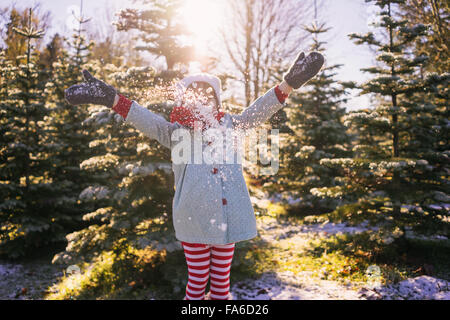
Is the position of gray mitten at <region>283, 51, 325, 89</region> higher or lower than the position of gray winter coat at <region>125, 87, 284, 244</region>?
higher

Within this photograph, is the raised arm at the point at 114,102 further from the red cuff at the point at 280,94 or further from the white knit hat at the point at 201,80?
the red cuff at the point at 280,94

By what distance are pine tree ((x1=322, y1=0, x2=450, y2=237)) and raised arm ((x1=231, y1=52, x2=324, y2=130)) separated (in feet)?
8.17

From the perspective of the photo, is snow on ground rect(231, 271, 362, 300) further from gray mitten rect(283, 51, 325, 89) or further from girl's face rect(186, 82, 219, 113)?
gray mitten rect(283, 51, 325, 89)

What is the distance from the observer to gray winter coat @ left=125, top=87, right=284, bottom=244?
204cm

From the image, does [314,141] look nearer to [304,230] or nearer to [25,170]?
[304,230]

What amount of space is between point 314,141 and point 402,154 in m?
3.17

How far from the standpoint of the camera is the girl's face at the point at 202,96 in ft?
7.48

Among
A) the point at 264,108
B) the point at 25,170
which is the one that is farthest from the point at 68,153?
the point at 264,108

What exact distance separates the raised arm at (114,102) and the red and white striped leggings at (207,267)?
0.88 meters

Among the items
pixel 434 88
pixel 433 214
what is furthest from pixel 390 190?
pixel 434 88

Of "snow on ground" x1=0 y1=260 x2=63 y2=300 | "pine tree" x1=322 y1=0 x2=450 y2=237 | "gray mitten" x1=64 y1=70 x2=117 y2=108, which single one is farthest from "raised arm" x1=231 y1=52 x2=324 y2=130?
"snow on ground" x1=0 y1=260 x2=63 y2=300

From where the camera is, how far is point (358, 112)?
4668 mm

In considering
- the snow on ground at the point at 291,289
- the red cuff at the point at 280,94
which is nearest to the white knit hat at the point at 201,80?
the red cuff at the point at 280,94

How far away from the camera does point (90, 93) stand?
1.95 meters
